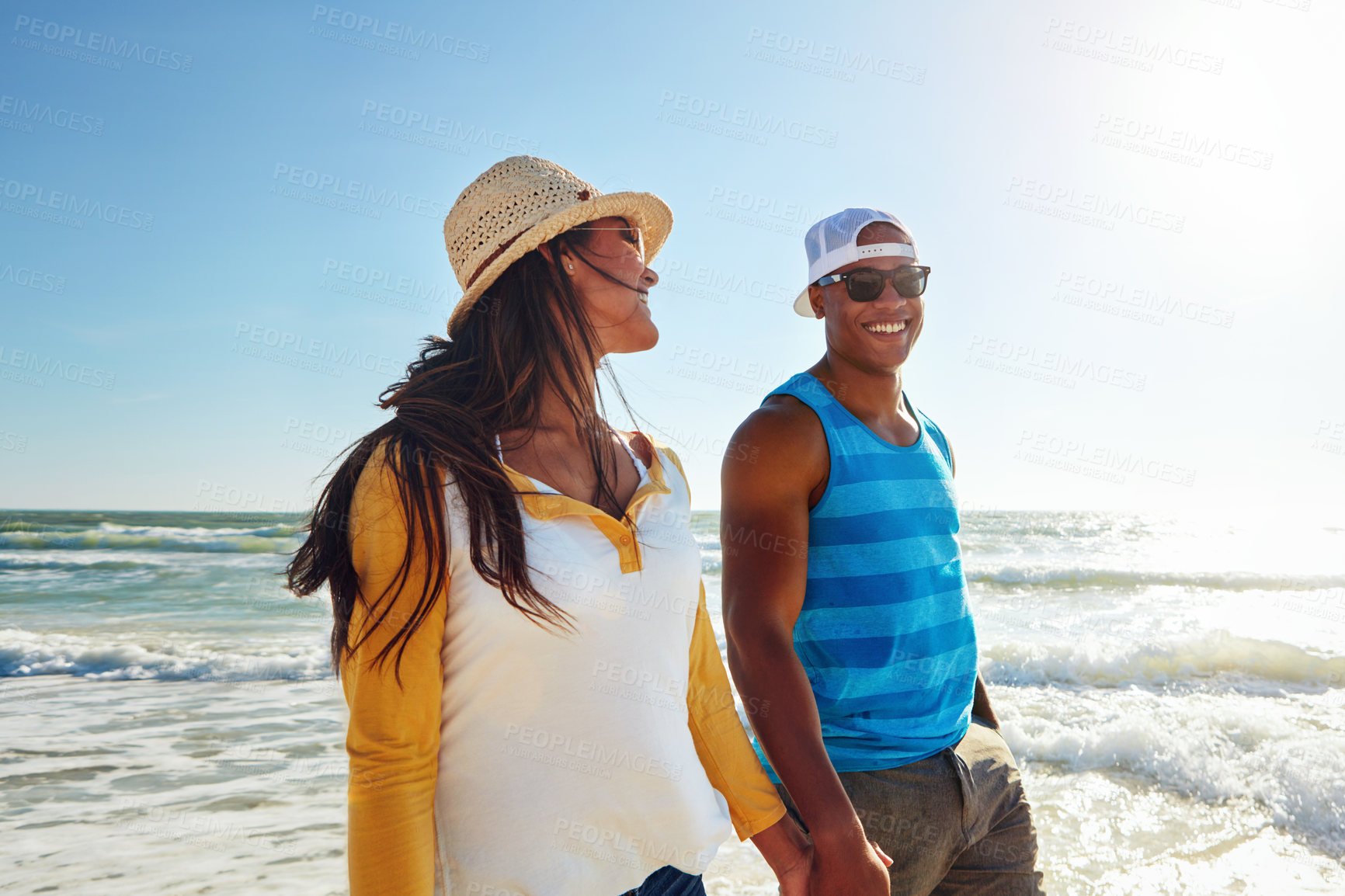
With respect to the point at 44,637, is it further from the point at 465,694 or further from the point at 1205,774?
the point at 1205,774

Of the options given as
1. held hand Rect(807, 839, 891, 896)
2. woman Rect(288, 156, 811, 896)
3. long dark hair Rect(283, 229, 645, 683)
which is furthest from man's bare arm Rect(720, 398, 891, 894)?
long dark hair Rect(283, 229, 645, 683)

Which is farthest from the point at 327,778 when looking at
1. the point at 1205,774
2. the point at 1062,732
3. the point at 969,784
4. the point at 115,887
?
the point at 1205,774

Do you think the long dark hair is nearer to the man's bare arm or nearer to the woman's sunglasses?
the woman's sunglasses

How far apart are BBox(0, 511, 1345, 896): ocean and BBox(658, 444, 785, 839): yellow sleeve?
2781 mm

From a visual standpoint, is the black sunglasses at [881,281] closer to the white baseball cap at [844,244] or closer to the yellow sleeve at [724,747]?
the white baseball cap at [844,244]

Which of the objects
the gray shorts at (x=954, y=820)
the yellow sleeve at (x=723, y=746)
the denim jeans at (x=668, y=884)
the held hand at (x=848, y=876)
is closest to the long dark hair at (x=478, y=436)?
the yellow sleeve at (x=723, y=746)

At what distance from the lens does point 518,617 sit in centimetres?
127

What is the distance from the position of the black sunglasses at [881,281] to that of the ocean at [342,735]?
3310 mm

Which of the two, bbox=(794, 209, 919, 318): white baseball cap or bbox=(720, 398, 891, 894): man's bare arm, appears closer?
bbox=(720, 398, 891, 894): man's bare arm

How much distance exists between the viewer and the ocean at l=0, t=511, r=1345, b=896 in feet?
13.9

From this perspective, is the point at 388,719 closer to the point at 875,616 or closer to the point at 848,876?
the point at 848,876

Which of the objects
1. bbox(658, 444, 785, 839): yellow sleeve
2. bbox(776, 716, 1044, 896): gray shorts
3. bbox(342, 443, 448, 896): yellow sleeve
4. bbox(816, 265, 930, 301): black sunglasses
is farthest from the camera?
bbox(816, 265, 930, 301): black sunglasses

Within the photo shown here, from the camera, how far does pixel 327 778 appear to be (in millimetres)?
5414

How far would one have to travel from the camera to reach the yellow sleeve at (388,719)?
115 cm
